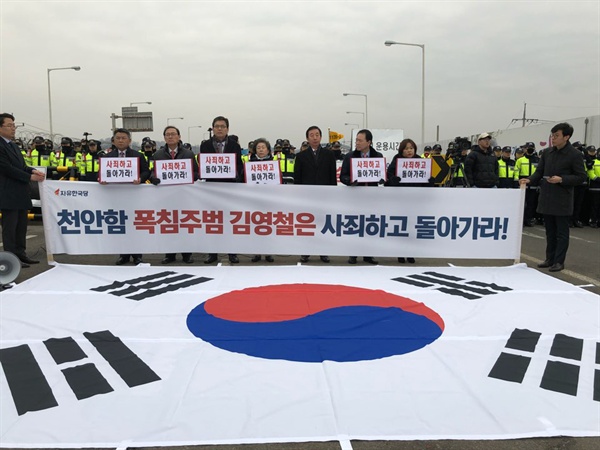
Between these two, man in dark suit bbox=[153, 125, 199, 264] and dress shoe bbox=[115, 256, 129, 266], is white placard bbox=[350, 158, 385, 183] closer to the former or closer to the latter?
man in dark suit bbox=[153, 125, 199, 264]

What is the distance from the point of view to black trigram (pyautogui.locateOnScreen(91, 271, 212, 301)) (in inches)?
208

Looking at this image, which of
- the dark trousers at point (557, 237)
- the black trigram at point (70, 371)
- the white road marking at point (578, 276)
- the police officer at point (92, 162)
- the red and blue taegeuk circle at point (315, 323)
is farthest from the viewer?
the police officer at point (92, 162)

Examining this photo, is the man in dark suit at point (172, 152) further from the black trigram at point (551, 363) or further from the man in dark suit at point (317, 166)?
the black trigram at point (551, 363)

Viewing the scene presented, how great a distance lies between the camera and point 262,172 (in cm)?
702

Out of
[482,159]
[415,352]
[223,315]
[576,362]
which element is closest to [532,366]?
[576,362]

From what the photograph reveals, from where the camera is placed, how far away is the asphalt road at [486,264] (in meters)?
2.52

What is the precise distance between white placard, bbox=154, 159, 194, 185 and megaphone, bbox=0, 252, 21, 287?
85.2 inches

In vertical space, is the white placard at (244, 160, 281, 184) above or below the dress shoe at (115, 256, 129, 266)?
above

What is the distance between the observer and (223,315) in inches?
178

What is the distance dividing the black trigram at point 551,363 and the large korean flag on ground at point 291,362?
0.02 m

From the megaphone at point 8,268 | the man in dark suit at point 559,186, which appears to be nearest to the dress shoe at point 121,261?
the megaphone at point 8,268

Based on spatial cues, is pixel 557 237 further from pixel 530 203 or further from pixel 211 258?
pixel 530 203

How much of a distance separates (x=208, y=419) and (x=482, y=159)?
803 centimetres

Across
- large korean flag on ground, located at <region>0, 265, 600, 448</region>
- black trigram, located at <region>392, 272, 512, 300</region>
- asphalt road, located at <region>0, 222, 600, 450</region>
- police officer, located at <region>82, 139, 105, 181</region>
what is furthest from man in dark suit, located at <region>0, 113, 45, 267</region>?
black trigram, located at <region>392, 272, 512, 300</region>
